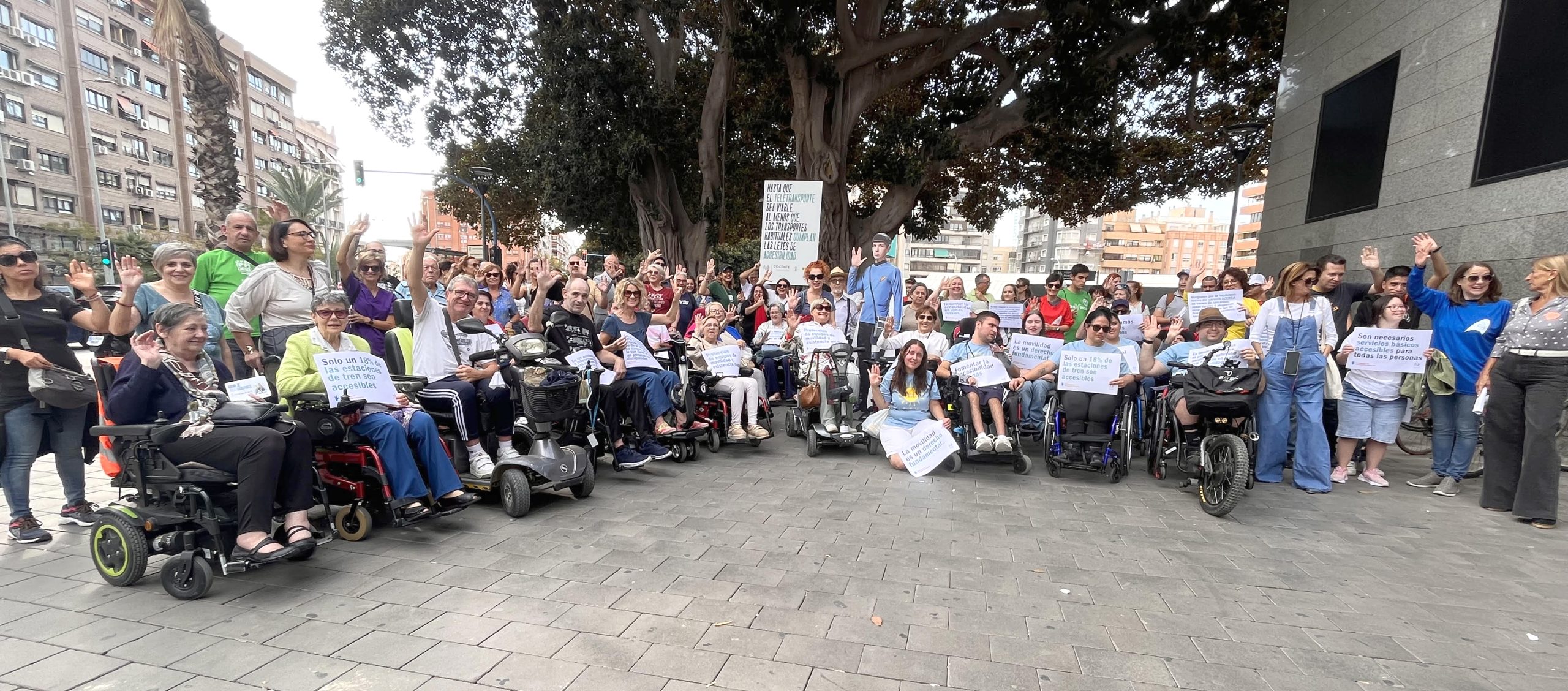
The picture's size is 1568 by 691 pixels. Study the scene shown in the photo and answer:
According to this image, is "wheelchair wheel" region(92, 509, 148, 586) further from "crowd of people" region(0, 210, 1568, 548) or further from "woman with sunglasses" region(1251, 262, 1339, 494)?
"woman with sunglasses" region(1251, 262, 1339, 494)

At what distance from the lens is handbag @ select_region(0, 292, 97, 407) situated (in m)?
3.67

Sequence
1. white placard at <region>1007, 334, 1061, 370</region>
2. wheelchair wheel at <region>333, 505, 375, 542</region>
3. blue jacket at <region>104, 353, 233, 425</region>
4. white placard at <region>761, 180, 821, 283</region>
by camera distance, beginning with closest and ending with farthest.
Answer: blue jacket at <region>104, 353, 233, 425</region>, wheelchair wheel at <region>333, 505, 375, 542</region>, white placard at <region>1007, 334, 1061, 370</region>, white placard at <region>761, 180, 821, 283</region>

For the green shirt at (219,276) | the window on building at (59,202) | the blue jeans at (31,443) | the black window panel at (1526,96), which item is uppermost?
the window on building at (59,202)

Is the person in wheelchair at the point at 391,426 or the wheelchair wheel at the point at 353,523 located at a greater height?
the person in wheelchair at the point at 391,426

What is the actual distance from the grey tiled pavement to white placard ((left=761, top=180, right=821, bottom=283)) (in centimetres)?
679

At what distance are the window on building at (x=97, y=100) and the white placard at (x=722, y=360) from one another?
49.6 meters

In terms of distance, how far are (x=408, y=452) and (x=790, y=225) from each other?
826cm

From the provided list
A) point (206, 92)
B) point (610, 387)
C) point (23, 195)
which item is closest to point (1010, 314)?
point (610, 387)

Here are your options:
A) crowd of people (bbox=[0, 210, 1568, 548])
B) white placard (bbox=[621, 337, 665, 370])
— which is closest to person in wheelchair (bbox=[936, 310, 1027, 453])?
crowd of people (bbox=[0, 210, 1568, 548])

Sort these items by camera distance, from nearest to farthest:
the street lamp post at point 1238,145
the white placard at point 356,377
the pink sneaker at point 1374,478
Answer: the white placard at point 356,377 < the pink sneaker at point 1374,478 < the street lamp post at point 1238,145

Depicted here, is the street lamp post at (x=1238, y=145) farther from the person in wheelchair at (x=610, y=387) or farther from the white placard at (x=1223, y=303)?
the person in wheelchair at (x=610, y=387)

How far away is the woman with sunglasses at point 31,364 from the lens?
3.71m

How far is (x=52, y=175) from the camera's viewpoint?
110 feet

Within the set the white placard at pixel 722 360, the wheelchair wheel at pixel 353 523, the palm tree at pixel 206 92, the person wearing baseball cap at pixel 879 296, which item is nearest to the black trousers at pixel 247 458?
the wheelchair wheel at pixel 353 523
